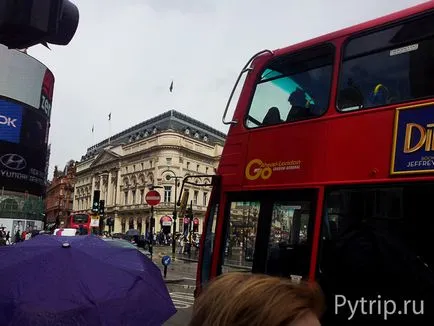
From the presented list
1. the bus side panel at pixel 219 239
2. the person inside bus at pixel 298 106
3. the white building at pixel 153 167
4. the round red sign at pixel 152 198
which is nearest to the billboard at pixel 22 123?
the round red sign at pixel 152 198

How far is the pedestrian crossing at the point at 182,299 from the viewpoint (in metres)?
13.4

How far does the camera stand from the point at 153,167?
91625 mm

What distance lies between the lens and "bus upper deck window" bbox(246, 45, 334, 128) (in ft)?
18.6

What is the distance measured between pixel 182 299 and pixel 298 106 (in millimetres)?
10304

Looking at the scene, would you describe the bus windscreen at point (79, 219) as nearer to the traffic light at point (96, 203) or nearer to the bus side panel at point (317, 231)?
the traffic light at point (96, 203)

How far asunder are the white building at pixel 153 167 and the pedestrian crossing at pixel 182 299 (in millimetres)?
60157

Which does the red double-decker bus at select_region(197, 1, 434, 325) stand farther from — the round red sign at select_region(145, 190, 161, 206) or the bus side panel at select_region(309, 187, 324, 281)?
the round red sign at select_region(145, 190, 161, 206)

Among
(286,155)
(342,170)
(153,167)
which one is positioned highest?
(153,167)

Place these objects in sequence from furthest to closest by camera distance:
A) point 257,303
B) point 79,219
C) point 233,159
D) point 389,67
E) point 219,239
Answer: point 79,219, point 219,239, point 233,159, point 389,67, point 257,303

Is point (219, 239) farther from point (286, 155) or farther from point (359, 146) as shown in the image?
point (359, 146)

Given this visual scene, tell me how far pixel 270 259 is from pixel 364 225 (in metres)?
1.27

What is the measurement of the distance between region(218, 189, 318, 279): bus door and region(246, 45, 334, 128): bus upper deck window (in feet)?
2.96

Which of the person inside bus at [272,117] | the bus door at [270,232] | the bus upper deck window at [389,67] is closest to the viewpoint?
the bus upper deck window at [389,67]

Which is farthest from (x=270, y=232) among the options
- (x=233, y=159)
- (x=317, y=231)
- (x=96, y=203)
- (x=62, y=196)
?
(x=62, y=196)
